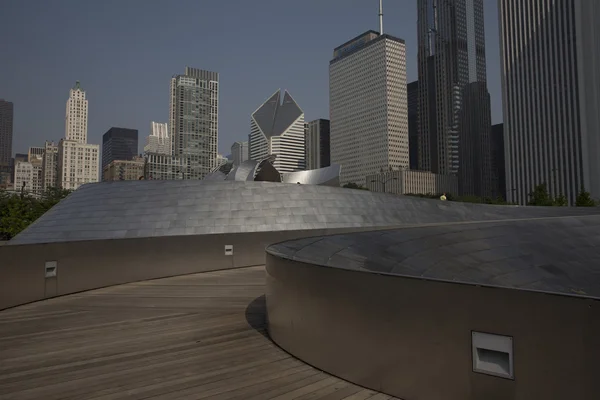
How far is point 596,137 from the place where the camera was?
127 m

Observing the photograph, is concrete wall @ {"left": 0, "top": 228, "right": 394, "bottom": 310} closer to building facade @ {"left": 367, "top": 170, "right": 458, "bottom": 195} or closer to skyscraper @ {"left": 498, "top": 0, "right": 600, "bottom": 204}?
skyscraper @ {"left": 498, "top": 0, "right": 600, "bottom": 204}

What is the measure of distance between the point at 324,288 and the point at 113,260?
9.20 meters

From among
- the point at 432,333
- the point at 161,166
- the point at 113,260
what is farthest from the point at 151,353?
the point at 161,166

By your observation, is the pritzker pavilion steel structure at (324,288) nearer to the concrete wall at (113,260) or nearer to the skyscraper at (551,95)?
the concrete wall at (113,260)

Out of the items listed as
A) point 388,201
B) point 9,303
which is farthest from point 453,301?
point 388,201

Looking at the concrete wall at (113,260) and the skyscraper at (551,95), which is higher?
the skyscraper at (551,95)

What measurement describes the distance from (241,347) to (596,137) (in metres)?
151

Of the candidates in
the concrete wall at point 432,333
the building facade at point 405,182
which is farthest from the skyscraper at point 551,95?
the concrete wall at point 432,333

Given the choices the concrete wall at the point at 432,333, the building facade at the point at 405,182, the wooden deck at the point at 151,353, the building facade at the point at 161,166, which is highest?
the building facade at the point at 161,166

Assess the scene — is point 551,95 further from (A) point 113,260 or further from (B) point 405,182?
(A) point 113,260

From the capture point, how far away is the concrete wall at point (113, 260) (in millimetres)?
9812

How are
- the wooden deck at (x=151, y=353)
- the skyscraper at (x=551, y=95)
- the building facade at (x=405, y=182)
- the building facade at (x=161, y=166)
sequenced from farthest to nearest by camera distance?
the building facade at (x=161, y=166), the building facade at (x=405, y=182), the skyscraper at (x=551, y=95), the wooden deck at (x=151, y=353)

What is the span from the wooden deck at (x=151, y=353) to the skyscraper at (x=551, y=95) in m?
146

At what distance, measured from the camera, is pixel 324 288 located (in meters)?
5.51
